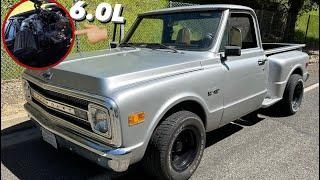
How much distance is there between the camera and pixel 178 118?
12.2ft

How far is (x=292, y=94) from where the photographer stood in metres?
6.18

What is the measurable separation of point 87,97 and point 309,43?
17318mm

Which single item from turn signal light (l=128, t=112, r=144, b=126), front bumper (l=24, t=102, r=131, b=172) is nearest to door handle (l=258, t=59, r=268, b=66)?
turn signal light (l=128, t=112, r=144, b=126)

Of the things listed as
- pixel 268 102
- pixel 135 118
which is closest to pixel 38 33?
pixel 135 118

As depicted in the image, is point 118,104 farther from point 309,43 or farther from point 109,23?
point 309,43

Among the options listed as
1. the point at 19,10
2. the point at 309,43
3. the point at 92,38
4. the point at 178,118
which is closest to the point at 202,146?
the point at 178,118

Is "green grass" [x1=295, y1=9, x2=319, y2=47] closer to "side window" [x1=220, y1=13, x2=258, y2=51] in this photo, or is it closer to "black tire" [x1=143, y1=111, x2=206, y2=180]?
"side window" [x1=220, y1=13, x2=258, y2=51]

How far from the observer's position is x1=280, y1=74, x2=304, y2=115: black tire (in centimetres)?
610

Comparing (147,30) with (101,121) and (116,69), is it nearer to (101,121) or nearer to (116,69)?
(116,69)

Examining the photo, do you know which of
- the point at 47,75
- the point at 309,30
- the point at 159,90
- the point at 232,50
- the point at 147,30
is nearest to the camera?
the point at 159,90

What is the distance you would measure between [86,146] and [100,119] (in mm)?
333

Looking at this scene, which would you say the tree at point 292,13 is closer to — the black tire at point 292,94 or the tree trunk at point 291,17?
the tree trunk at point 291,17

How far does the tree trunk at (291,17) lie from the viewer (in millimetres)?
15422

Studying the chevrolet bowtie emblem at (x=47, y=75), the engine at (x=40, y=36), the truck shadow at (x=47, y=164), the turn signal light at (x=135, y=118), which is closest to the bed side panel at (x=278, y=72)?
the truck shadow at (x=47, y=164)
